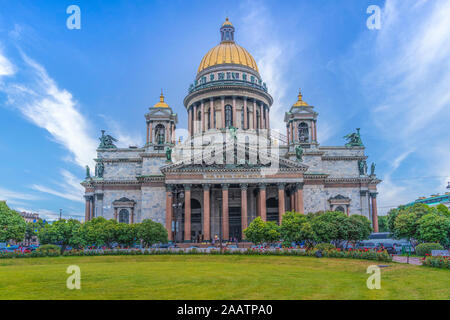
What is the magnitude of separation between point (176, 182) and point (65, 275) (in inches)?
1174

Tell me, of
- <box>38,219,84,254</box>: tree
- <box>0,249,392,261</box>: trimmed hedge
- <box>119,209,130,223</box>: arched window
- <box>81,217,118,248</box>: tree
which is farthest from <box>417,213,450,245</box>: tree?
<box>119,209,130,223</box>: arched window

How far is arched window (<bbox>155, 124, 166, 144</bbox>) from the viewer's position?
61938mm

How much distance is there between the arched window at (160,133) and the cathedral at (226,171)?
16 cm

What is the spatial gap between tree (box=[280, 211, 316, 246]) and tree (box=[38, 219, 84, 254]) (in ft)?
69.1

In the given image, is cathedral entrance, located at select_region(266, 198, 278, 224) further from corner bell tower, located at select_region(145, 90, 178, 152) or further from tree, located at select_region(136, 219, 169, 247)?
tree, located at select_region(136, 219, 169, 247)

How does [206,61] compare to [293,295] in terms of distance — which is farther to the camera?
[206,61]

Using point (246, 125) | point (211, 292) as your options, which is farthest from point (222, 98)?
point (211, 292)

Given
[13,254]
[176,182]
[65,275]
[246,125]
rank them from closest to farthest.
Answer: [65,275] < [13,254] < [176,182] < [246,125]

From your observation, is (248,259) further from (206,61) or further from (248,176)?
(206,61)

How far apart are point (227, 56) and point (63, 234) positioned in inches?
1815

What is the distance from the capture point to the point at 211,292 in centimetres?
1603

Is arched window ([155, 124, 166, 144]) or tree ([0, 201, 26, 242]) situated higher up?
arched window ([155, 124, 166, 144])

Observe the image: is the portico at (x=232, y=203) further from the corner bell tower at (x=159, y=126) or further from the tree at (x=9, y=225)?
the tree at (x=9, y=225)

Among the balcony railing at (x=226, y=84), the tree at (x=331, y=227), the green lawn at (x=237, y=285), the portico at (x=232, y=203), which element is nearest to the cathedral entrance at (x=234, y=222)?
the portico at (x=232, y=203)
